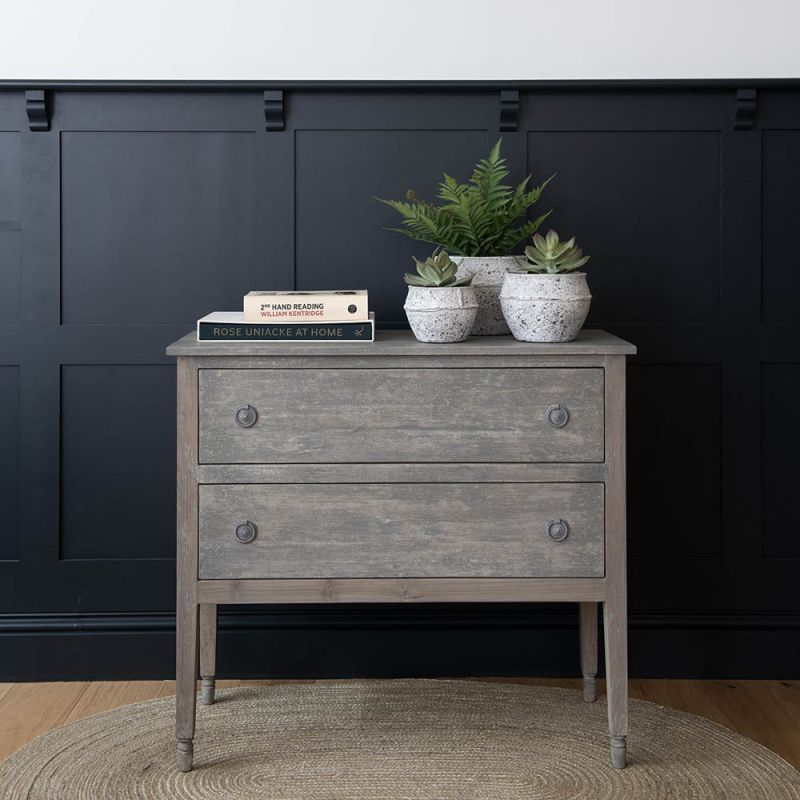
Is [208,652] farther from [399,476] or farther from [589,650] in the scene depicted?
[589,650]

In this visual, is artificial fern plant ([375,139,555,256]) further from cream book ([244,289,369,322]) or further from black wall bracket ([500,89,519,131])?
cream book ([244,289,369,322])

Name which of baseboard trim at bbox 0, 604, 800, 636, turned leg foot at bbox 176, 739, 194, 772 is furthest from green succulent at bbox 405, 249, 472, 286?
turned leg foot at bbox 176, 739, 194, 772

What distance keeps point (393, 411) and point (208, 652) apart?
2.63 ft

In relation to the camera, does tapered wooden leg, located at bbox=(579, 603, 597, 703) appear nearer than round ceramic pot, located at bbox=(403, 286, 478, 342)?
No

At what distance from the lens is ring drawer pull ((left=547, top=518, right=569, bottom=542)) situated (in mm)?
2023


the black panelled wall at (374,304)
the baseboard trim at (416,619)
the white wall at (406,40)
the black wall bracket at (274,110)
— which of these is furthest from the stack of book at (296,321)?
the baseboard trim at (416,619)

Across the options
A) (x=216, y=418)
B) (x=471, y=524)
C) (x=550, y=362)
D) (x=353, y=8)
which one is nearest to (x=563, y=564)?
(x=471, y=524)

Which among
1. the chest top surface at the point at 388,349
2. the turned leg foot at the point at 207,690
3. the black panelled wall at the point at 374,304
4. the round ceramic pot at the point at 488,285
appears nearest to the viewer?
the chest top surface at the point at 388,349

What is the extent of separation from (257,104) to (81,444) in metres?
0.92

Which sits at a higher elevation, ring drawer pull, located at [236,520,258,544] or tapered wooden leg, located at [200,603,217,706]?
ring drawer pull, located at [236,520,258,544]

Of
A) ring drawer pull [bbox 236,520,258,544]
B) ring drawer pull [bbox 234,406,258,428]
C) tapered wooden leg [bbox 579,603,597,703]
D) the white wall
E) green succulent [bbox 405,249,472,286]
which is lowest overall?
tapered wooden leg [bbox 579,603,597,703]

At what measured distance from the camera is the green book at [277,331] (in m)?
2.04

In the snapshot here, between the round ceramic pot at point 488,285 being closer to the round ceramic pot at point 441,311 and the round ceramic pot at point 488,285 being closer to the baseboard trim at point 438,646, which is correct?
the round ceramic pot at point 441,311

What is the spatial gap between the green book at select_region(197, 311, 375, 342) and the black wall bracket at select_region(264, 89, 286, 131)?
2.18 ft
